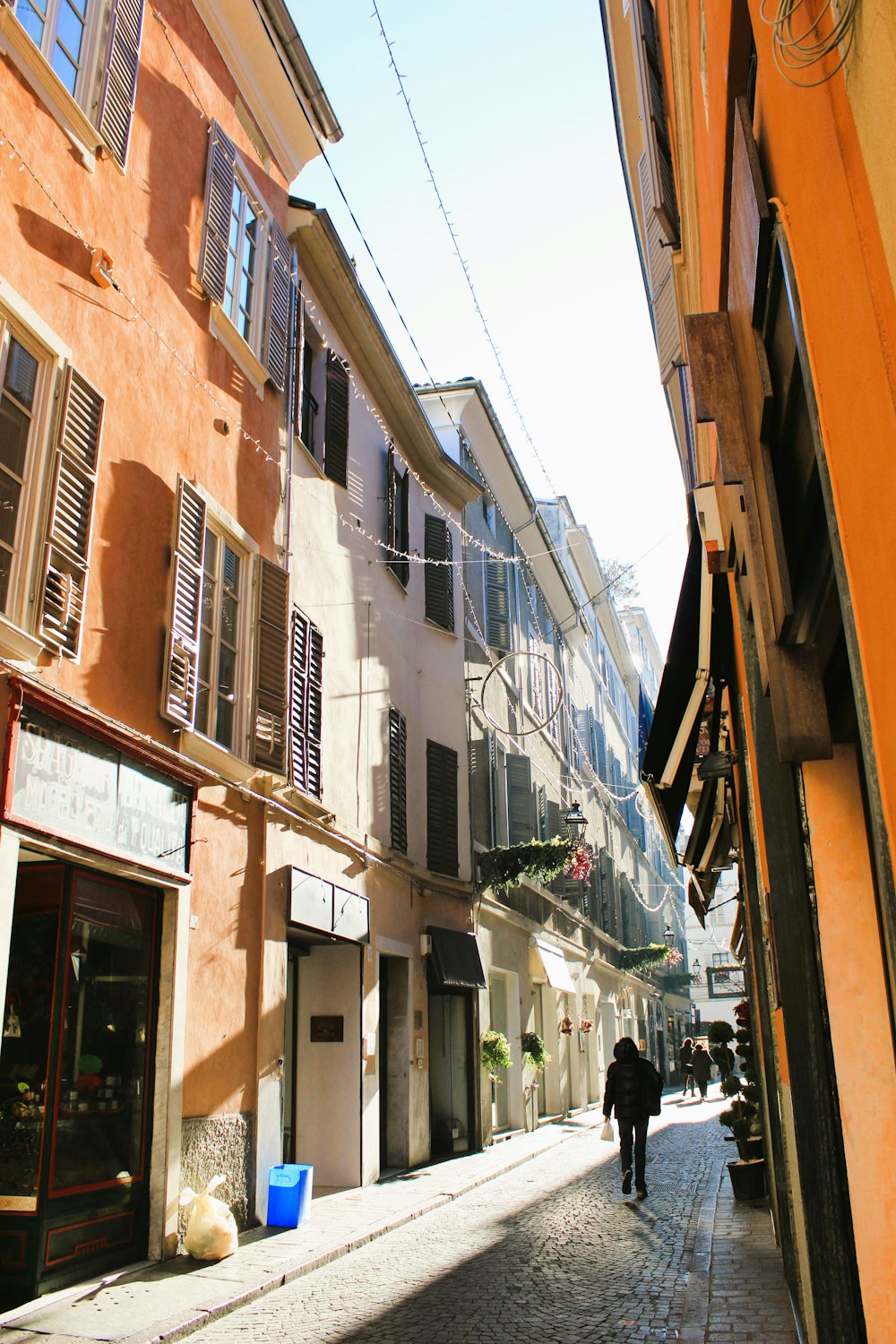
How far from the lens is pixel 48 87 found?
7.58 metres

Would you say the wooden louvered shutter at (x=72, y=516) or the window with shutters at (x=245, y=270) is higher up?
the window with shutters at (x=245, y=270)

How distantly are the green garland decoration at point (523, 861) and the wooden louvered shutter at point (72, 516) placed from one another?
37.5 ft

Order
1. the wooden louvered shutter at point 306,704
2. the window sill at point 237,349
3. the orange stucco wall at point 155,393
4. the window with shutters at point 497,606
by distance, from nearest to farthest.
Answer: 1. the orange stucco wall at point 155,393
2. the window sill at point 237,349
3. the wooden louvered shutter at point 306,704
4. the window with shutters at point 497,606

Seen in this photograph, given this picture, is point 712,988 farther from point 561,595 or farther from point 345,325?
point 345,325

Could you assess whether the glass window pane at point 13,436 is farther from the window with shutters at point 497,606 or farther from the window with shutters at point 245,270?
the window with shutters at point 497,606

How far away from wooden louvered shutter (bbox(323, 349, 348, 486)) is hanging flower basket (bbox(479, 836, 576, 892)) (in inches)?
274

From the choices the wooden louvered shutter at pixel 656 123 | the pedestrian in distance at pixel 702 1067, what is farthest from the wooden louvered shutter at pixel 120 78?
the pedestrian in distance at pixel 702 1067

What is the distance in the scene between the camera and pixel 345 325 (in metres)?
14.9

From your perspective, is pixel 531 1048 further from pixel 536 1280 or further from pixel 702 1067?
pixel 536 1280

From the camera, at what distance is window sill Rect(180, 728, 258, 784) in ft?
30.0

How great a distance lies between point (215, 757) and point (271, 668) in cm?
155

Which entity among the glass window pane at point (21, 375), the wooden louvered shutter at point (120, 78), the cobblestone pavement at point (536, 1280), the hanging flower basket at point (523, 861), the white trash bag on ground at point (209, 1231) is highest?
the wooden louvered shutter at point (120, 78)

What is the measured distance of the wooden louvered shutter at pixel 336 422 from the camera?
46.1ft

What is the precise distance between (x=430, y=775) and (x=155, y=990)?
28.6 feet
